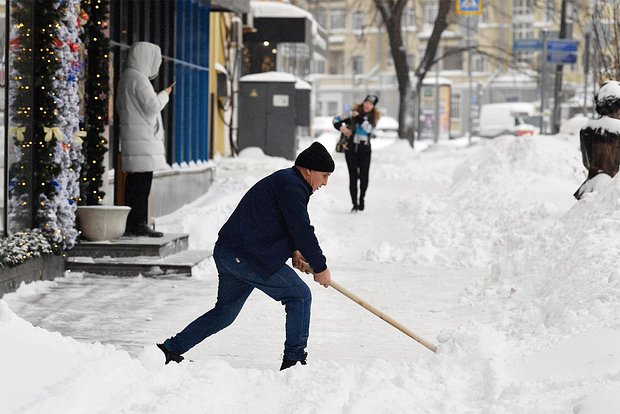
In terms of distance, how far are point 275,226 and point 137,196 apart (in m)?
6.03

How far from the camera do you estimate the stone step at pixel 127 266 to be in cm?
1152

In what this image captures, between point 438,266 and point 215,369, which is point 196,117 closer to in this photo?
point 438,266

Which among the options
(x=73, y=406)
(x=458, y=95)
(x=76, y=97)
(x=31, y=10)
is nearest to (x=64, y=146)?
(x=76, y=97)

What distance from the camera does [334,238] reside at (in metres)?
15.3

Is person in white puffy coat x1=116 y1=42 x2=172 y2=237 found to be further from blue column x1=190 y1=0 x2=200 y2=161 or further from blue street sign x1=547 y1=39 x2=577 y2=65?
blue street sign x1=547 y1=39 x2=577 y2=65

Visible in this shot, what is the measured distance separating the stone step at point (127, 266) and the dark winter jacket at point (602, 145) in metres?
4.16

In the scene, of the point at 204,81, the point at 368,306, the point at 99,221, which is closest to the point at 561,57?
the point at 204,81

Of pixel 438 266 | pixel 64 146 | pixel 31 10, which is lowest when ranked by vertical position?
pixel 438 266

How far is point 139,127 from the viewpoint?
41.0ft

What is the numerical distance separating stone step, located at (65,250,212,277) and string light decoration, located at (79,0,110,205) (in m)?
0.91

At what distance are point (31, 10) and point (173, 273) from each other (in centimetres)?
280

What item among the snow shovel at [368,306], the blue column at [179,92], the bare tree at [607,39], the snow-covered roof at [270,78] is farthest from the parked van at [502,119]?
the snow shovel at [368,306]

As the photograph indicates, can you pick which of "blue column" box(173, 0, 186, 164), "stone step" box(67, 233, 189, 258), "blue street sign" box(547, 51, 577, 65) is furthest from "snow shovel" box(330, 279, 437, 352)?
"blue street sign" box(547, 51, 577, 65)

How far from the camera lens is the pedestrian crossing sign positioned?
3190cm
